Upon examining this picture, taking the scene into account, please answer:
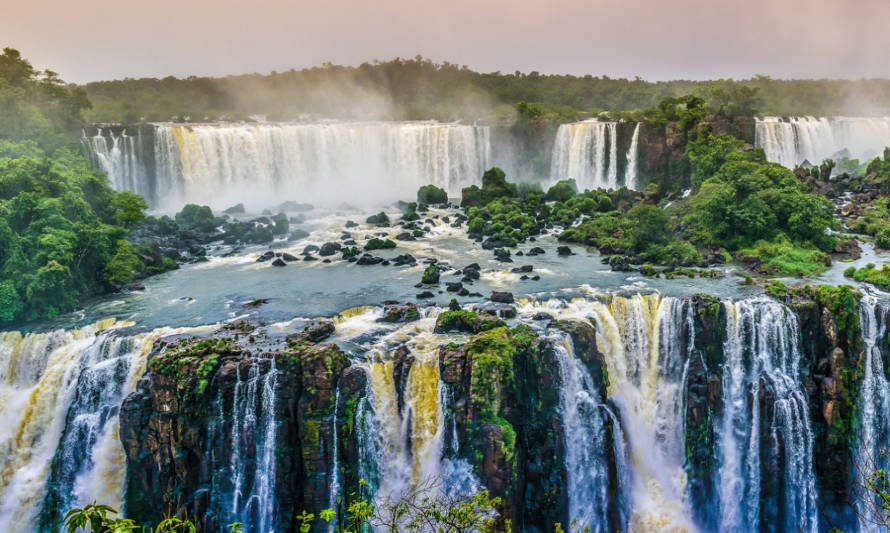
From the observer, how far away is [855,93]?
6844 centimetres

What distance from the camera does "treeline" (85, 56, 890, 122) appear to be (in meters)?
66.1

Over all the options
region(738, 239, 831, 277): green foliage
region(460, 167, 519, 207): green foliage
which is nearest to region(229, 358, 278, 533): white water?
region(738, 239, 831, 277): green foliage

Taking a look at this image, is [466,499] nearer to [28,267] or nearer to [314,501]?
[314,501]

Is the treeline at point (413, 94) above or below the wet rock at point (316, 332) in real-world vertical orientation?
above

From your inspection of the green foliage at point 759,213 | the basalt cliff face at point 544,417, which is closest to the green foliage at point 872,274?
the green foliage at point 759,213

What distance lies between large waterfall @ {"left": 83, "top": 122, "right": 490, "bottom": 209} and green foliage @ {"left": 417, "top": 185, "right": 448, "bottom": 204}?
3544 mm

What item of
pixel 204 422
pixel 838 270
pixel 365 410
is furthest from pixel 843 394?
pixel 204 422

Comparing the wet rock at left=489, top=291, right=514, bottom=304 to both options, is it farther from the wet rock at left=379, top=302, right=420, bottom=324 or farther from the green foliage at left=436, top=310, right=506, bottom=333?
the wet rock at left=379, top=302, right=420, bottom=324

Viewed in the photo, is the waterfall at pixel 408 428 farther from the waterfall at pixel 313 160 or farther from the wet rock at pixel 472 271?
the waterfall at pixel 313 160

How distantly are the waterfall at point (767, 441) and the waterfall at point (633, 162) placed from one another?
24027 mm

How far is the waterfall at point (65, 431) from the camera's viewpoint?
17500 millimetres

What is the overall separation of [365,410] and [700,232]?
61.1 feet

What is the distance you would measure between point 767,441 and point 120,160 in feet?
126

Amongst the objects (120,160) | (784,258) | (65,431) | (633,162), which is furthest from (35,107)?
(784,258)
